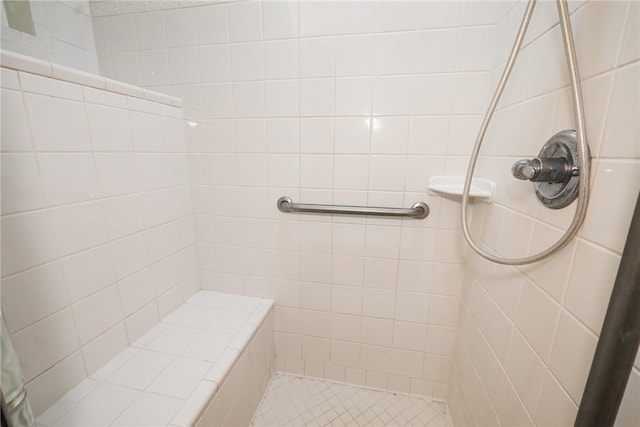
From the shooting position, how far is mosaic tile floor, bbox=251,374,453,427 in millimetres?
1087

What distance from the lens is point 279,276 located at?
1.19m

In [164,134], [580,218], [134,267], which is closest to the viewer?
[580,218]

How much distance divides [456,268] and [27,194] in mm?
1383

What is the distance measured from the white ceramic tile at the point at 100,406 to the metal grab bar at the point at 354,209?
30.4 inches

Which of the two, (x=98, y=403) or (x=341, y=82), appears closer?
(x=98, y=403)

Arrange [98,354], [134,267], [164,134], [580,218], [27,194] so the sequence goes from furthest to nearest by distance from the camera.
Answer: [164,134]
[134,267]
[98,354]
[27,194]
[580,218]

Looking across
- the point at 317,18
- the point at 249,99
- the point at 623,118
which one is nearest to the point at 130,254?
the point at 249,99

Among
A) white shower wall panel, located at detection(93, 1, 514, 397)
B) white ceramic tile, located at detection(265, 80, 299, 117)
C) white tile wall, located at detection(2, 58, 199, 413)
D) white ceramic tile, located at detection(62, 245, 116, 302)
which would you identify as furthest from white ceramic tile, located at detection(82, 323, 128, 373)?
white ceramic tile, located at detection(265, 80, 299, 117)

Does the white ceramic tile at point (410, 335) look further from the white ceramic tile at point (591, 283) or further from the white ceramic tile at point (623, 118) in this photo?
the white ceramic tile at point (623, 118)

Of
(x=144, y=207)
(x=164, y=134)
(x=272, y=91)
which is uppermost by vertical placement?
(x=272, y=91)

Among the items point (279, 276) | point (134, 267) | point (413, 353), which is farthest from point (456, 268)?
point (134, 267)

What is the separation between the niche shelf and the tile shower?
0.04m

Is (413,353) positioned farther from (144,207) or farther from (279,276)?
(144,207)

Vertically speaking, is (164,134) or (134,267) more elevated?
(164,134)
